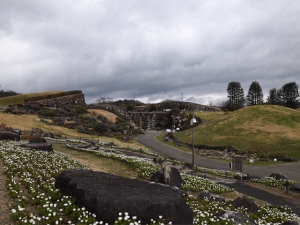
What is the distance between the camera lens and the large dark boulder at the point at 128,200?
7090mm

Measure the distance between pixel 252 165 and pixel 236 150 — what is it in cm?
1118

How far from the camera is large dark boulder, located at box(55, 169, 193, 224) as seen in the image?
7090 mm

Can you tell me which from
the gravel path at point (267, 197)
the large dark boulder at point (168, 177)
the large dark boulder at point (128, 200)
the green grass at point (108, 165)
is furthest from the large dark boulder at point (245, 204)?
the green grass at point (108, 165)

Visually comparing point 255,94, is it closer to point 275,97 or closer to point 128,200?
point 275,97

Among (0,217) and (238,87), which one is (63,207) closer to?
(0,217)

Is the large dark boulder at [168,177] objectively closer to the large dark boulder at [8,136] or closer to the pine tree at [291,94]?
the large dark boulder at [8,136]

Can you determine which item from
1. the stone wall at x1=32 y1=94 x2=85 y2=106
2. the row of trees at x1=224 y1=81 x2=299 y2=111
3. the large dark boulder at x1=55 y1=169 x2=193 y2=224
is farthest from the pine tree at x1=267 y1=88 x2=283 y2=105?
the large dark boulder at x1=55 y1=169 x2=193 y2=224

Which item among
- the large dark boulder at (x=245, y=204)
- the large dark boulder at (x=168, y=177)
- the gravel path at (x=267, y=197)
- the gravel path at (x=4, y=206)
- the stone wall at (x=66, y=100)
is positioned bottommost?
the gravel path at (x=267, y=197)

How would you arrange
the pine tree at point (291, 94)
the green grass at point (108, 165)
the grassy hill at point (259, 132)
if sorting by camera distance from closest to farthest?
1. the green grass at point (108, 165)
2. the grassy hill at point (259, 132)
3. the pine tree at point (291, 94)

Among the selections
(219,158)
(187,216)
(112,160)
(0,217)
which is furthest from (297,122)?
(0,217)

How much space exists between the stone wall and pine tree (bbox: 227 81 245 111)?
71648 millimetres

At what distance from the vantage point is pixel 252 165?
35.9m

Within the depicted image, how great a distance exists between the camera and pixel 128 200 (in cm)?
738

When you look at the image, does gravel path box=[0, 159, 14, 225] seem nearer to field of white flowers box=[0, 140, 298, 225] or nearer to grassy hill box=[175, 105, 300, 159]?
field of white flowers box=[0, 140, 298, 225]
